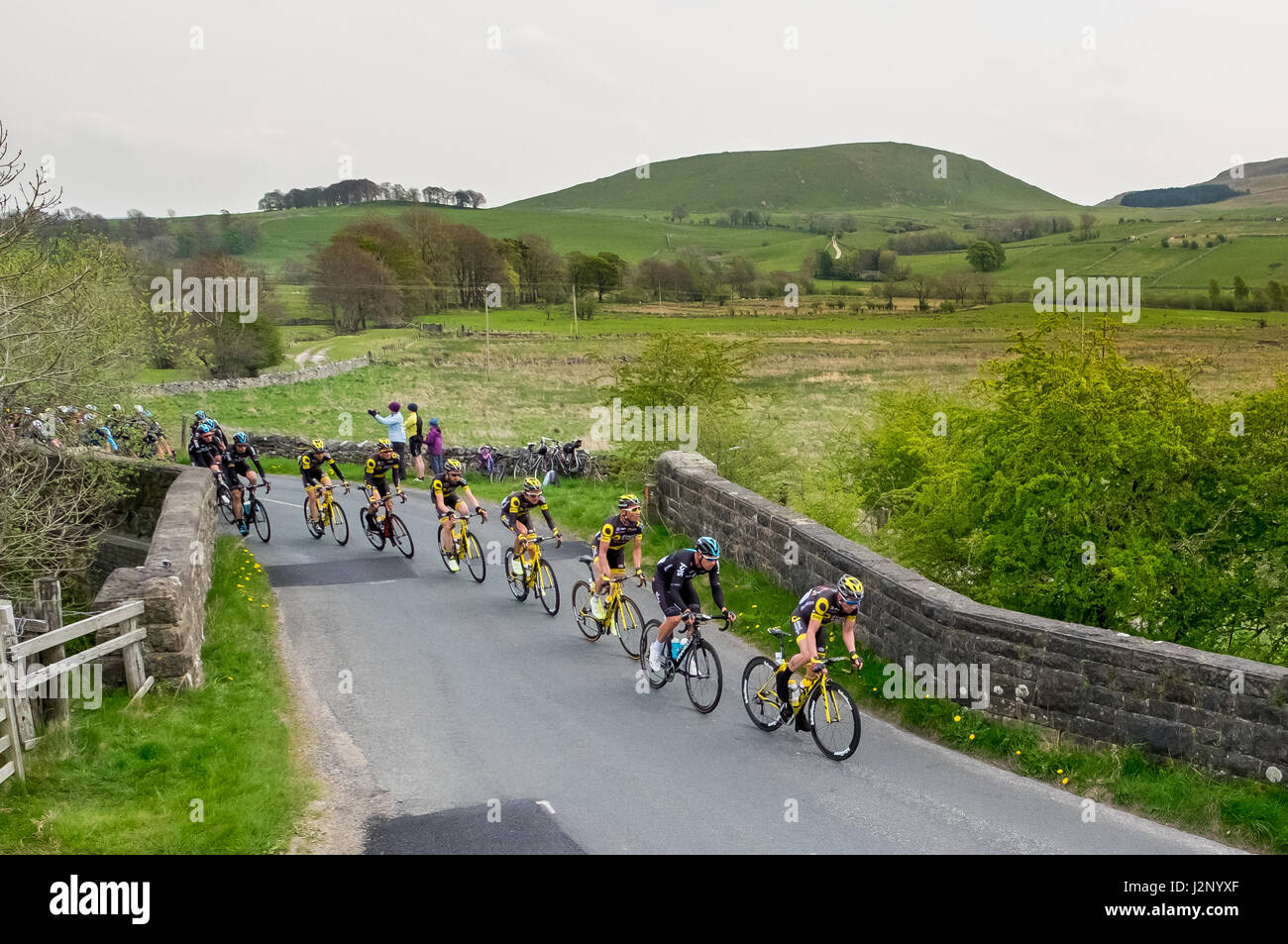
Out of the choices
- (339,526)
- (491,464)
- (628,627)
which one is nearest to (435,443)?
(491,464)

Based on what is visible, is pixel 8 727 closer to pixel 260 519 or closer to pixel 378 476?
pixel 378 476

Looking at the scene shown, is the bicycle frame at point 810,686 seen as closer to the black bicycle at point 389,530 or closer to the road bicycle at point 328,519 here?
the black bicycle at point 389,530

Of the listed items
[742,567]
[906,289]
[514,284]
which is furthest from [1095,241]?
[742,567]

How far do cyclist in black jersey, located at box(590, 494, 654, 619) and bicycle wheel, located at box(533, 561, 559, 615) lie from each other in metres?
1.94

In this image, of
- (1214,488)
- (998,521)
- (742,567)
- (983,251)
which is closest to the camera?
(1214,488)

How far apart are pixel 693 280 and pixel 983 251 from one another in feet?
140

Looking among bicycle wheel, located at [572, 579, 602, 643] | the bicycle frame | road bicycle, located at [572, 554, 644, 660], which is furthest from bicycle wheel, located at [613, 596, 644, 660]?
the bicycle frame

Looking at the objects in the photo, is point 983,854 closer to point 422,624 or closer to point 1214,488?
point 1214,488

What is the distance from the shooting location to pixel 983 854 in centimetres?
750

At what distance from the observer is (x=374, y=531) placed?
1831cm

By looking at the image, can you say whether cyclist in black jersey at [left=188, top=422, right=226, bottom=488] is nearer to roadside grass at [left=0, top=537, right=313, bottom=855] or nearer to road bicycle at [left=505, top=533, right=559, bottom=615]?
road bicycle at [left=505, top=533, right=559, bottom=615]

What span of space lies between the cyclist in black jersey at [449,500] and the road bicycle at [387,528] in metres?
1.70

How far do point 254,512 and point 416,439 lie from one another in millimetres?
6649

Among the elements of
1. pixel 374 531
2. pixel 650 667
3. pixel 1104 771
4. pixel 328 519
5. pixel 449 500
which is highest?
pixel 449 500
